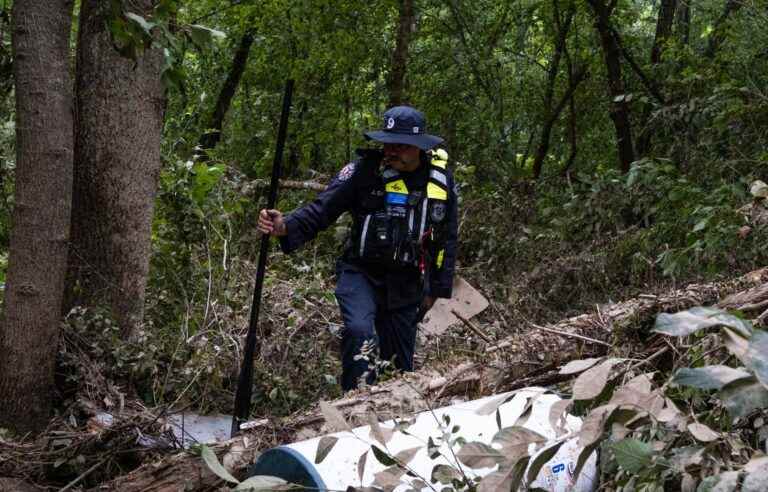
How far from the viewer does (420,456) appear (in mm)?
3113

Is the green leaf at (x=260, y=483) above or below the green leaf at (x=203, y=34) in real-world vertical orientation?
below

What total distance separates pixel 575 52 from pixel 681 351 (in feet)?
29.3

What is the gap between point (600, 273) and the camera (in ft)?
26.3

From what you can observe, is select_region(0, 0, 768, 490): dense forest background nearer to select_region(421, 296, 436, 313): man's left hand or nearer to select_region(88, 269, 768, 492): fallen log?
select_region(421, 296, 436, 313): man's left hand

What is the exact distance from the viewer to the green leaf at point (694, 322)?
1.77 m

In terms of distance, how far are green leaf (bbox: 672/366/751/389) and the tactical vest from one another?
142 inches

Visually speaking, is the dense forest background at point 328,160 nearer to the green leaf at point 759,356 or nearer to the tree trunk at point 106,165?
the tree trunk at point 106,165

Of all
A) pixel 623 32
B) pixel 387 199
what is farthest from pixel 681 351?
pixel 623 32

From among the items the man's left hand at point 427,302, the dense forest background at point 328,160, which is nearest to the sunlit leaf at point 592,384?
the dense forest background at point 328,160

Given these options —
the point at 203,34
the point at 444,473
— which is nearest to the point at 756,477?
the point at 444,473

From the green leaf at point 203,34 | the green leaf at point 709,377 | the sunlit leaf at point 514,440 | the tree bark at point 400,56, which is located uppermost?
the tree bark at point 400,56

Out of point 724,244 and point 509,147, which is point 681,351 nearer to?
point 724,244

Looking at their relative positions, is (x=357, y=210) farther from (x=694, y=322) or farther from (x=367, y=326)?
(x=694, y=322)

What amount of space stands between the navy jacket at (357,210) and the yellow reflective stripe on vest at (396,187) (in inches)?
1.8
